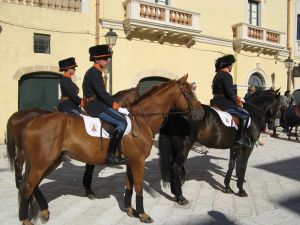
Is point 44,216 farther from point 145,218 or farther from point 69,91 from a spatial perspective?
point 69,91

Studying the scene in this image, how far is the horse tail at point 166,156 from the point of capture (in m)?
6.59

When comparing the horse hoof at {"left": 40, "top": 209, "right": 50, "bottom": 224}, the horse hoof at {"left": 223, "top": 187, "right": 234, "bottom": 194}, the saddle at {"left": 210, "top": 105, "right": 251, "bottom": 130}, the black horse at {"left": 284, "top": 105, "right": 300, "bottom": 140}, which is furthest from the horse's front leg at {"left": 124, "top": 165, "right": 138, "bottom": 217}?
the black horse at {"left": 284, "top": 105, "right": 300, "bottom": 140}

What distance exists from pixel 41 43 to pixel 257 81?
12411mm

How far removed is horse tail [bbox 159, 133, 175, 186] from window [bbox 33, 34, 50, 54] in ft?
27.9

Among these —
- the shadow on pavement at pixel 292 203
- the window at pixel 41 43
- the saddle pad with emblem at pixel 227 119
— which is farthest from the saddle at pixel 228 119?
the window at pixel 41 43

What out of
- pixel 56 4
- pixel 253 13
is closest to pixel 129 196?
pixel 56 4

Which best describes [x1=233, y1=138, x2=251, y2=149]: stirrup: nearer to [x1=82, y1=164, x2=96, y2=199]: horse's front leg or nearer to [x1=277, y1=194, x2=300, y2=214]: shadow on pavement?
[x1=277, y1=194, x2=300, y2=214]: shadow on pavement

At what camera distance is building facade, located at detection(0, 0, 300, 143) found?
42.9ft

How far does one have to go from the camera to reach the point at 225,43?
61.1 ft

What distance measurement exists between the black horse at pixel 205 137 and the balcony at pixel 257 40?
11.4 metres

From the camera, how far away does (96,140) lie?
5.27 metres

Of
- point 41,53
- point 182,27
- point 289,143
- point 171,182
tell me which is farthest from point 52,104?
point 289,143

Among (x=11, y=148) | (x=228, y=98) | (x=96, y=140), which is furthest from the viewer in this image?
(x=228, y=98)

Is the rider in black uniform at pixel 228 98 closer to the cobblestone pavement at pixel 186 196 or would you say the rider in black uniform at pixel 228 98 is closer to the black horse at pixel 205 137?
the black horse at pixel 205 137
